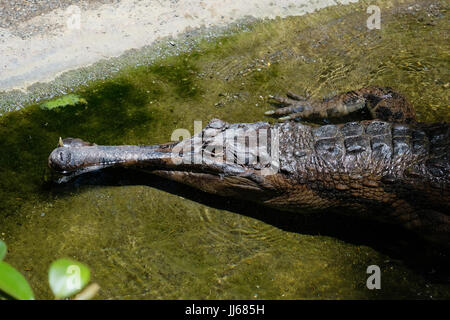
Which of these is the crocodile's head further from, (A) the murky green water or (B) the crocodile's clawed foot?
(B) the crocodile's clawed foot

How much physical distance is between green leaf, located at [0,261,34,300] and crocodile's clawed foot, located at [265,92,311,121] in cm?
282

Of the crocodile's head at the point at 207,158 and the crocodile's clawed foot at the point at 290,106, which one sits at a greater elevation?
the crocodile's clawed foot at the point at 290,106

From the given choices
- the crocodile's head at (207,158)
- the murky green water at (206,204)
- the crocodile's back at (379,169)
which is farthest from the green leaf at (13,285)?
the crocodile's back at (379,169)

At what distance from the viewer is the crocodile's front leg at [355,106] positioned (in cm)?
371

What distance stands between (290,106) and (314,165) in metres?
0.99

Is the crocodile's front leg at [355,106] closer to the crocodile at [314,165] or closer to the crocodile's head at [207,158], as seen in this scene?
the crocodile at [314,165]

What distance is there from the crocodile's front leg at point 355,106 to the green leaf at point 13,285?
283cm

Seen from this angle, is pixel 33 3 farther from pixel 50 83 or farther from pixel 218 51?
pixel 218 51

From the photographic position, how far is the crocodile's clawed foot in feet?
12.9

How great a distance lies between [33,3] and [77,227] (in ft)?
9.42

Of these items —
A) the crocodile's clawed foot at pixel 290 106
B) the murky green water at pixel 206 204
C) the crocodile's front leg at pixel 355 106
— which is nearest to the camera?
the murky green water at pixel 206 204

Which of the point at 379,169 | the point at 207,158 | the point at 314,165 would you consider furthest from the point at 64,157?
the point at 379,169

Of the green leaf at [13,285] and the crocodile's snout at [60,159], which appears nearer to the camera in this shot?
the green leaf at [13,285]

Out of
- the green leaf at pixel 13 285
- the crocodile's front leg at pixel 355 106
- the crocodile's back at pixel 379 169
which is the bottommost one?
the green leaf at pixel 13 285
